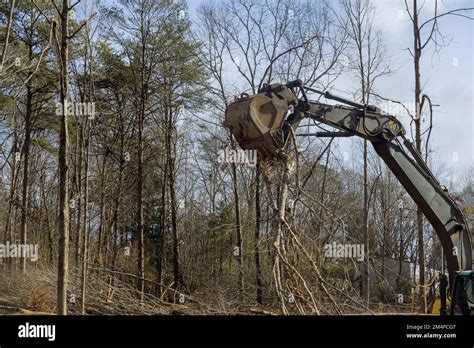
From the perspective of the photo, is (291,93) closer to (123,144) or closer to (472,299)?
(472,299)

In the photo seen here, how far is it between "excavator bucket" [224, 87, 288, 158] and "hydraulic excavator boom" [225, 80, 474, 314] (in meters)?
0.01

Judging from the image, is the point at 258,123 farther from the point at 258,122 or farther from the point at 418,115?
the point at 418,115

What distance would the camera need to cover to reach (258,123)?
7.02 m

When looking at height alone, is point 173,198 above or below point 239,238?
above

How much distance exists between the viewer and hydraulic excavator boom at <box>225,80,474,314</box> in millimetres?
7461

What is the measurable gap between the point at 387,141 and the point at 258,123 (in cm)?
275

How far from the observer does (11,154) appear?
87.7 feet

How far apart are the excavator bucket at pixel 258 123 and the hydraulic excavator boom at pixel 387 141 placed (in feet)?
0.05

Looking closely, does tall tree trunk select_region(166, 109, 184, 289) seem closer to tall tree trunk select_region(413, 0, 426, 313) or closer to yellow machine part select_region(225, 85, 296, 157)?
tall tree trunk select_region(413, 0, 426, 313)

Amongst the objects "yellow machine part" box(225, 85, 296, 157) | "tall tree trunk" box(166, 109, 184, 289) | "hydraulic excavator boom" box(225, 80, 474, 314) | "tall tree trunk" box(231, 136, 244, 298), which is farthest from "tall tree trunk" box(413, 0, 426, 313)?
"tall tree trunk" box(166, 109, 184, 289)

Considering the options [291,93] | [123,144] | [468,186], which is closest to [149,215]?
[123,144]

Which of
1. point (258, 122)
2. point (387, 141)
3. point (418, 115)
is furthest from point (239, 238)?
point (258, 122)

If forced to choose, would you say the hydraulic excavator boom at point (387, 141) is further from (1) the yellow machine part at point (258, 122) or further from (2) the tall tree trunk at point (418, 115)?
(2) the tall tree trunk at point (418, 115)
